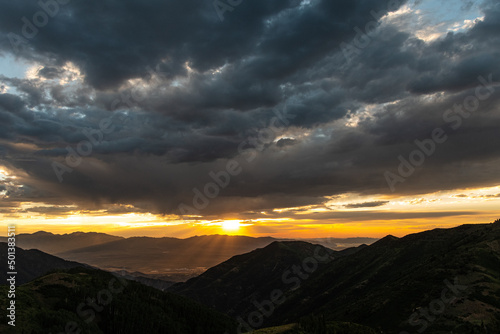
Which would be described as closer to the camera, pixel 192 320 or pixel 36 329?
pixel 36 329

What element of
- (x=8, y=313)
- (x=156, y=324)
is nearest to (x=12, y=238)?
(x=8, y=313)

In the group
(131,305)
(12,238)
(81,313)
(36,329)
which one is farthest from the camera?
(131,305)

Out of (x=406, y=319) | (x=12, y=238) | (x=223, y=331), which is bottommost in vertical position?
(x=223, y=331)

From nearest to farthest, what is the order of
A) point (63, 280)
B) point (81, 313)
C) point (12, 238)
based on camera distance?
1. point (12, 238)
2. point (81, 313)
3. point (63, 280)

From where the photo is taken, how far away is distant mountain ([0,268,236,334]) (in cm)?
12431

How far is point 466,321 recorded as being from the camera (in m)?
135

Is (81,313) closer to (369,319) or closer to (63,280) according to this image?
(63,280)

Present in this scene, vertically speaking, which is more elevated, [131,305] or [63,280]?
[63,280]

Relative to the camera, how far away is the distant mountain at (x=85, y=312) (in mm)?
124312

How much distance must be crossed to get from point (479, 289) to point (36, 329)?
655 feet

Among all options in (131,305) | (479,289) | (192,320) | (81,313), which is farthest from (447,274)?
(81,313)

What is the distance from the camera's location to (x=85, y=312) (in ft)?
525

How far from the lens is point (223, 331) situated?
196 meters

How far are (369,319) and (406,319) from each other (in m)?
25.4
